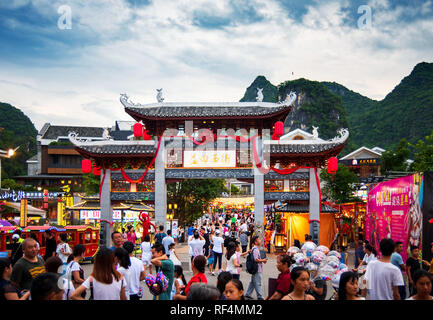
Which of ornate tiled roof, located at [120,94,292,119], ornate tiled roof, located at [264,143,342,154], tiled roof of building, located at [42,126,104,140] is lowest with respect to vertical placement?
ornate tiled roof, located at [264,143,342,154]

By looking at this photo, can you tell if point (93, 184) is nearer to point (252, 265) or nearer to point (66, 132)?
point (66, 132)

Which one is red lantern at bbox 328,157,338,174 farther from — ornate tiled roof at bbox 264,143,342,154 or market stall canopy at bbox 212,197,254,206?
market stall canopy at bbox 212,197,254,206

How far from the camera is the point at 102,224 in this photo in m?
21.4

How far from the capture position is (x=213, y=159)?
70.2 feet

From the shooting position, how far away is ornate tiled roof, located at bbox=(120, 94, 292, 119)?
2125 centimetres

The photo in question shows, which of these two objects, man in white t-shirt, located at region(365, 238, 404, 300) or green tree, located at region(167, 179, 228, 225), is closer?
man in white t-shirt, located at region(365, 238, 404, 300)

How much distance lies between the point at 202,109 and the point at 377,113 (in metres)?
90.7

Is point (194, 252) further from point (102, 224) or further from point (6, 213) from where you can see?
point (6, 213)

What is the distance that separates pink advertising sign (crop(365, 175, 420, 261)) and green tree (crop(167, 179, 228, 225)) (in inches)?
613

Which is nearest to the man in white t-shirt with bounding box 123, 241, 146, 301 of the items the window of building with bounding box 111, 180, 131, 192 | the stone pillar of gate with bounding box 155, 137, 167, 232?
the stone pillar of gate with bounding box 155, 137, 167, 232

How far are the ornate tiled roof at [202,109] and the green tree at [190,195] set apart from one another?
10143 mm

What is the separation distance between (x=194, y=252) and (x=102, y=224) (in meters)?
9.18

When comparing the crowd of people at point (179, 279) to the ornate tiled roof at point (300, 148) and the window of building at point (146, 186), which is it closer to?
the ornate tiled roof at point (300, 148)

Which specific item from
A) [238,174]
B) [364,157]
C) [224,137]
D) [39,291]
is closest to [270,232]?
[238,174]
